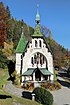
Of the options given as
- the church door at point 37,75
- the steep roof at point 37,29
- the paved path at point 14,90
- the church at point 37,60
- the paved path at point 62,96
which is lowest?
the paved path at point 62,96

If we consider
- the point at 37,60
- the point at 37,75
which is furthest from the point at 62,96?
the point at 37,60

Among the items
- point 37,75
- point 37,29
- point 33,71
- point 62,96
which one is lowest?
point 62,96

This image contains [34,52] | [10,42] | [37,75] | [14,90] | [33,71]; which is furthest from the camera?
[10,42]

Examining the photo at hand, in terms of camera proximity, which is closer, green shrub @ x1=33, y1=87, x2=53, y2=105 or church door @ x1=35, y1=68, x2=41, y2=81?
green shrub @ x1=33, y1=87, x2=53, y2=105

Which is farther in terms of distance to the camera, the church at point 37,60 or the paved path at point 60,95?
the church at point 37,60

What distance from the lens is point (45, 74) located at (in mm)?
46656

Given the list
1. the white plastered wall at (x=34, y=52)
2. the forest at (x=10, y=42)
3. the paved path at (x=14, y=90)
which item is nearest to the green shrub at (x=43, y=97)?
the paved path at (x=14, y=90)

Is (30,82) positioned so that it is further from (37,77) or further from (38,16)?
(38,16)

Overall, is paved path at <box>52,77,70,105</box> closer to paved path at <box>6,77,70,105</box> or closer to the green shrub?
paved path at <box>6,77,70,105</box>

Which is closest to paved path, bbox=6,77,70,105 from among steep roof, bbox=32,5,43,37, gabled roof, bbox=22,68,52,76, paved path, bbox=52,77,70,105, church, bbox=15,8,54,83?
paved path, bbox=52,77,70,105

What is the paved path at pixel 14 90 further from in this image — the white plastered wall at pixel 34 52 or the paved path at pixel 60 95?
the white plastered wall at pixel 34 52

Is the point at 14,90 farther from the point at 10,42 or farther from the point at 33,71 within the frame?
the point at 10,42

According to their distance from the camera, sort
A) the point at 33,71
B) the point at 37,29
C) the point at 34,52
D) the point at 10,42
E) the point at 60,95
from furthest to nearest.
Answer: the point at 10,42, the point at 37,29, the point at 34,52, the point at 33,71, the point at 60,95

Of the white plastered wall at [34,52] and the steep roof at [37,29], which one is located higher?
the steep roof at [37,29]
